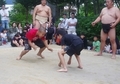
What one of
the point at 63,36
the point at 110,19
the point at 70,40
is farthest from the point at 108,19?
the point at 63,36

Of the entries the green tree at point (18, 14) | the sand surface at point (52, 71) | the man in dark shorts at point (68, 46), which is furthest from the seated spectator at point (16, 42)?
the green tree at point (18, 14)

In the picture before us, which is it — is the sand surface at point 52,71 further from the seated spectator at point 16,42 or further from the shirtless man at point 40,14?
the seated spectator at point 16,42

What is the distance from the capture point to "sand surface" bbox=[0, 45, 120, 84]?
5.56 metres

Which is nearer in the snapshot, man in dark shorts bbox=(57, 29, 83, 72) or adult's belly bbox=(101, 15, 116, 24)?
man in dark shorts bbox=(57, 29, 83, 72)

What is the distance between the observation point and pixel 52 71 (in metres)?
6.37

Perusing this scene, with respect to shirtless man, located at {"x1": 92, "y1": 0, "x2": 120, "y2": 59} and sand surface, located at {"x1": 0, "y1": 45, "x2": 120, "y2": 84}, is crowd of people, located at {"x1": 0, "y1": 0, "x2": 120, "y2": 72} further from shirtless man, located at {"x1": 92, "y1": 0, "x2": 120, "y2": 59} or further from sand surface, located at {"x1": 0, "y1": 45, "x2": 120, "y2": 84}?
sand surface, located at {"x1": 0, "y1": 45, "x2": 120, "y2": 84}

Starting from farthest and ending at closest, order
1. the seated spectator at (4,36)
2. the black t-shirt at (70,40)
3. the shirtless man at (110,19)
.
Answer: the seated spectator at (4,36), the shirtless man at (110,19), the black t-shirt at (70,40)

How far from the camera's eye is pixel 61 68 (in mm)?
6586

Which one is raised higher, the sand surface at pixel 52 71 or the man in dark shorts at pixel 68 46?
the man in dark shorts at pixel 68 46

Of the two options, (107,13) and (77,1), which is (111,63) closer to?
(107,13)

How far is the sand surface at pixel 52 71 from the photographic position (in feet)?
18.2

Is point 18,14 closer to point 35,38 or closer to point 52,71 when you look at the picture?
point 35,38

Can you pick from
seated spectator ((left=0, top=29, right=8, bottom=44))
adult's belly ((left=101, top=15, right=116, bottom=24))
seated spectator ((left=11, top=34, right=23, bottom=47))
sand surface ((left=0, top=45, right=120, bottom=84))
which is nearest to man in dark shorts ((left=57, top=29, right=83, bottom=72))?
sand surface ((left=0, top=45, right=120, bottom=84))

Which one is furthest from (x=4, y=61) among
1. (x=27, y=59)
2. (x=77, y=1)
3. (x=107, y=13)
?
(x=77, y=1)
